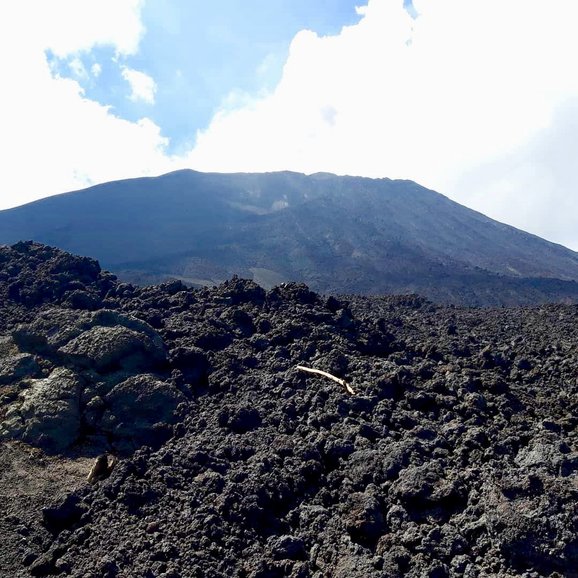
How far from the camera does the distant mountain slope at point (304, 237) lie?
160 feet

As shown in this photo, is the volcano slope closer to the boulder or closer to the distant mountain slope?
the boulder

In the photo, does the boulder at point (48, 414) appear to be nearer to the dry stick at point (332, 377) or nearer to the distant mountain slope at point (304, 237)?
the dry stick at point (332, 377)

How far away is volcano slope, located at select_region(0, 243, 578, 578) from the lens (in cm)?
577

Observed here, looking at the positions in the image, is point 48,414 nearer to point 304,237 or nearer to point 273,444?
point 273,444

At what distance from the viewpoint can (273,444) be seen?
26.6ft

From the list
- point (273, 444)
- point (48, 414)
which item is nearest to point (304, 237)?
point (48, 414)

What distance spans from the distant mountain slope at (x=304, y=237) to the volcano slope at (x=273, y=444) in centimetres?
3027

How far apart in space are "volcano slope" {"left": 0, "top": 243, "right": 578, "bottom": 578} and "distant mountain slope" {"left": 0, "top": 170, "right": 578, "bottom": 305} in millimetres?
30274

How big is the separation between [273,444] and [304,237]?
189ft

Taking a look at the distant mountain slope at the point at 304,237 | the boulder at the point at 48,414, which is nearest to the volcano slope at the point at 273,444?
the boulder at the point at 48,414

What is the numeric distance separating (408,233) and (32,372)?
210 feet

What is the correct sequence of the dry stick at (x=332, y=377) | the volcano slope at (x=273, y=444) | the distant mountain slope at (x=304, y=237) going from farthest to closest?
the distant mountain slope at (x=304, y=237) < the dry stick at (x=332, y=377) < the volcano slope at (x=273, y=444)

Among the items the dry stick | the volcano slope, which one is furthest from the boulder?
the dry stick

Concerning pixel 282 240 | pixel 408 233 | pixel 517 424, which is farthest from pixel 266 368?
pixel 408 233
